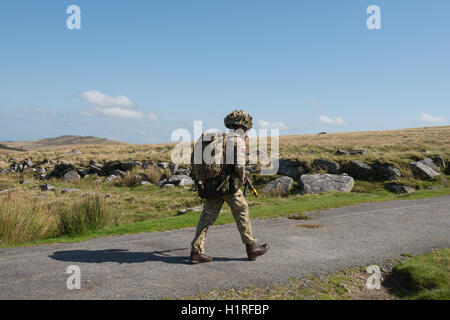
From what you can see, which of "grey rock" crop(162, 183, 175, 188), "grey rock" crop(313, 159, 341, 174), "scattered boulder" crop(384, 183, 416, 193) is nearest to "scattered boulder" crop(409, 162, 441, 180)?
"scattered boulder" crop(384, 183, 416, 193)

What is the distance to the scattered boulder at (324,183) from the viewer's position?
52.0 ft

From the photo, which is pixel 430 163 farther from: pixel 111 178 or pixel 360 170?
pixel 111 178

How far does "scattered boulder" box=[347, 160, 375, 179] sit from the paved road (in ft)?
28.1

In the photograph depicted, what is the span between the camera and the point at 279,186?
16.5 m

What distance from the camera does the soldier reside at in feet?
18.6

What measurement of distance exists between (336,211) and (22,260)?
28.5 feet

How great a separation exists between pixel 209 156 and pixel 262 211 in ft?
19.8

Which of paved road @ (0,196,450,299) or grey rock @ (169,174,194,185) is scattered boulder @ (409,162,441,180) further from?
grey rock @ (169,174,194,185)

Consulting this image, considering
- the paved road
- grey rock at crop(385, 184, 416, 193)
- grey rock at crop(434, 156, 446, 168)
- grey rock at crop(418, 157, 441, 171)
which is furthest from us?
grey rock at crop(434, 156, 446, 168)

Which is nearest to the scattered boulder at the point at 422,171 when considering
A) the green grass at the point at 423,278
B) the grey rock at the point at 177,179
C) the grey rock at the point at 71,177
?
the grey rock at the point at 177,179

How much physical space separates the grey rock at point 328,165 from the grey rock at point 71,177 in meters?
17.3

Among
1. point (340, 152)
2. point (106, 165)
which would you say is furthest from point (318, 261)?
point (106, 165)

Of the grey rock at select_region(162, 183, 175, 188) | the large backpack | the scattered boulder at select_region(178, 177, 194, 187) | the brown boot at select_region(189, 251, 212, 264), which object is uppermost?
the large backpack

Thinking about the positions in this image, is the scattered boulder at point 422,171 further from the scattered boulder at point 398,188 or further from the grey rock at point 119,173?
the grey rock at point 119,173
